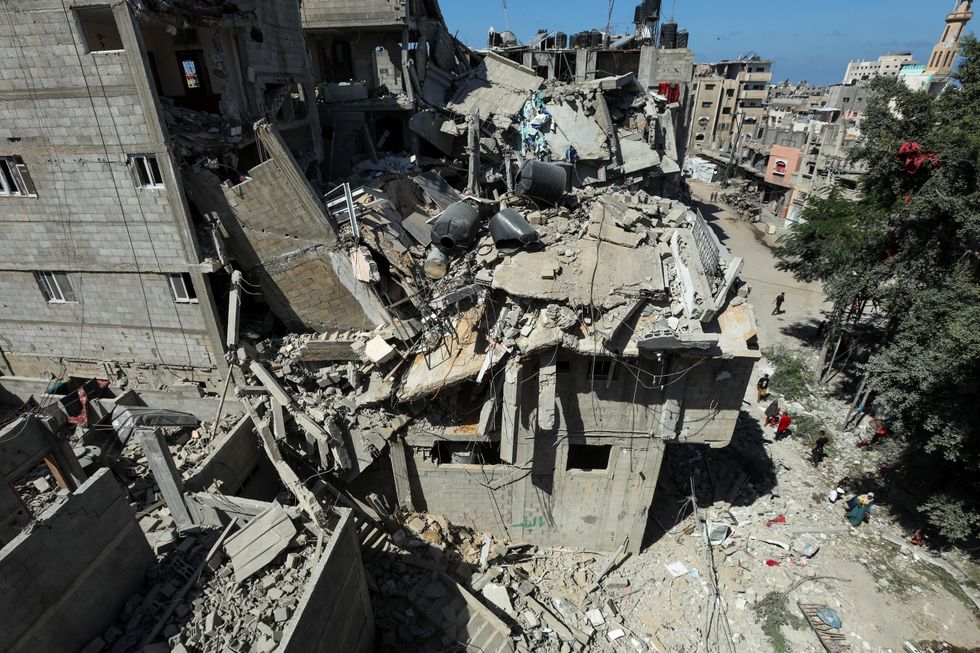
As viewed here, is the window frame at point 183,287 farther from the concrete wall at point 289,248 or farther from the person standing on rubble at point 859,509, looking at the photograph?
the person standing on rubble at point 859,509

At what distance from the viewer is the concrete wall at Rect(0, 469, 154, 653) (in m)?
7.35

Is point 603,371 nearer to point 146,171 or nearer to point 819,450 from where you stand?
point 819,450

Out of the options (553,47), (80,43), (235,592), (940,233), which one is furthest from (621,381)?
(553,47)

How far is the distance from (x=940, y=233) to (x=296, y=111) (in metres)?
21.9

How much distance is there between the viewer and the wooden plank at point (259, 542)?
9031mm

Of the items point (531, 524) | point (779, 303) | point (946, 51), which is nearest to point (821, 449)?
point (531, 524)

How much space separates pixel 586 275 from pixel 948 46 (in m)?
96.7

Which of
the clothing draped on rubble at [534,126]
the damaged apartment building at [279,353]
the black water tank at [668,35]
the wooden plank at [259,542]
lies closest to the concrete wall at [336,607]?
the damaged apartment building at [279,353]

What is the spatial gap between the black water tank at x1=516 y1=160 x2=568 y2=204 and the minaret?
8127 cm

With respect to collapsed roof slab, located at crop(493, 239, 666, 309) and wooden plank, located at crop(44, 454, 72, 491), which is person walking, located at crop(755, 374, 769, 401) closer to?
collapsed roof slab, located at crop(493, 239, 666, 309)

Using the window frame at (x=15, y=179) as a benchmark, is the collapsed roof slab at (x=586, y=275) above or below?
below

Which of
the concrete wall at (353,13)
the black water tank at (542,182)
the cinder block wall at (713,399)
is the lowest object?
the cinder block wall at (713,399)

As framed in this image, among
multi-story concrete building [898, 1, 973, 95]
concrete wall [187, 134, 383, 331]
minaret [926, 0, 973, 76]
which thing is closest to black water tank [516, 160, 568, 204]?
concrete wall [187, 134, 383, 331]

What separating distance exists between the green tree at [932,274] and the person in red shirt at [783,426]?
342 cm
